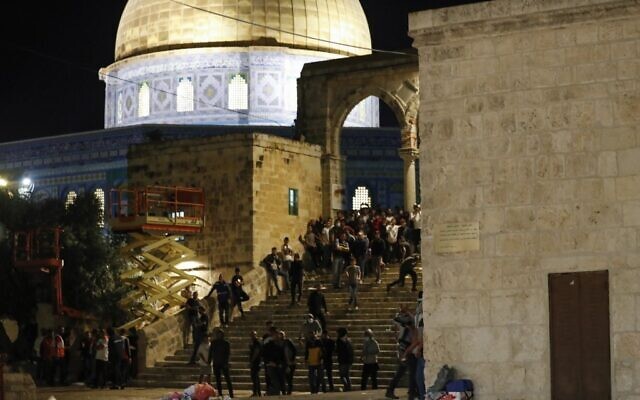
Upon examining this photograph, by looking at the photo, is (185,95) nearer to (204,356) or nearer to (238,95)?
(238,95)

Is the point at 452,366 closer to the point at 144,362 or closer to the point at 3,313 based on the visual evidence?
the point at 144,362

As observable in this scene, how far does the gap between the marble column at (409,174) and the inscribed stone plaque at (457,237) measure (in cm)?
1806

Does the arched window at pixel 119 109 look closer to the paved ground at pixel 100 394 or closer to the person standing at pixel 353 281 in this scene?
the person standing at pixel 353 281

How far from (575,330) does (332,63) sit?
767 inches

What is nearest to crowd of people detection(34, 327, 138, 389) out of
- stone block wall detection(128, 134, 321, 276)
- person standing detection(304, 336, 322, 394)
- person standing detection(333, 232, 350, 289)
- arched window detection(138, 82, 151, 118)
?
person standing detection(333, 232, 350, 289)

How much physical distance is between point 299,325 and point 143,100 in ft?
78.2

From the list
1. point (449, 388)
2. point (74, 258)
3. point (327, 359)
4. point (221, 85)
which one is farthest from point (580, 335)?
point (221, 85)

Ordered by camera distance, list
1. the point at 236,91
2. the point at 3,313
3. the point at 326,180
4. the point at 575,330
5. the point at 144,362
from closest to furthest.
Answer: the point at 575,330, the point at 144,362, the point at 3,313, the point at 326,180, the point at 236,91

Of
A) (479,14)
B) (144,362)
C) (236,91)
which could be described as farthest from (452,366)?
(236,91)

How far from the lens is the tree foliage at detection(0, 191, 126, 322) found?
1141 inches

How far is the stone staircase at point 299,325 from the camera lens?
73.2ft

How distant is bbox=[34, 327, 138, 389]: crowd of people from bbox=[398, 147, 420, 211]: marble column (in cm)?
955

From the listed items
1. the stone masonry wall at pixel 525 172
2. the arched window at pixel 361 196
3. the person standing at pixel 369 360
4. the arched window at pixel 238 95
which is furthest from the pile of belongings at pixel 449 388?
the arched window at pixel 238 95

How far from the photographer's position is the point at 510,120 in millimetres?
14562
